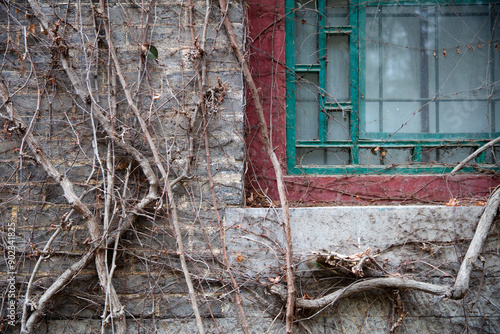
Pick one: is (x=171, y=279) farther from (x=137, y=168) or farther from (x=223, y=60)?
(x=223, y=60)

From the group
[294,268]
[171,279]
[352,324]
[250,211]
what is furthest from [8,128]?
[352,324]

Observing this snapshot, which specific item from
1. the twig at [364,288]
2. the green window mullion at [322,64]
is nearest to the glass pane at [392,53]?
the green window mullion at [322,64]

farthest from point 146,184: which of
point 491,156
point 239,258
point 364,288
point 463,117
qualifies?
point 491,156

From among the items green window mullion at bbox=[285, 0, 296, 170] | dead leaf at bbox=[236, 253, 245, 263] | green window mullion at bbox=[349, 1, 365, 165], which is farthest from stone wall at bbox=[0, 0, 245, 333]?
green window mullion at bbox=[349, 1, 365, 165]

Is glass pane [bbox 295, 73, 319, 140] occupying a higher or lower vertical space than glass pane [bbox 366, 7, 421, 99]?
lower

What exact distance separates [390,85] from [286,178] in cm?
110

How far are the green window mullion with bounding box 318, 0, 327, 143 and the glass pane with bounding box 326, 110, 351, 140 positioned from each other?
4 cm

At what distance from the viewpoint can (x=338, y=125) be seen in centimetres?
338

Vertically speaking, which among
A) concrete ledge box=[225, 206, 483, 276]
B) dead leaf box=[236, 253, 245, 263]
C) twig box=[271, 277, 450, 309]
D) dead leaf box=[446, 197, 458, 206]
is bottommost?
twig box=[271, 277, 450, 309]

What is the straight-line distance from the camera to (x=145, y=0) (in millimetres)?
3076

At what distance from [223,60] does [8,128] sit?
1.51 m

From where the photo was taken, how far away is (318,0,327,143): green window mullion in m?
3.36

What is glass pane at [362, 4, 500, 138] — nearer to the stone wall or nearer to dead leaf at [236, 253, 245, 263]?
the stone wall

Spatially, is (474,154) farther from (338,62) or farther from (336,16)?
(336,16)
